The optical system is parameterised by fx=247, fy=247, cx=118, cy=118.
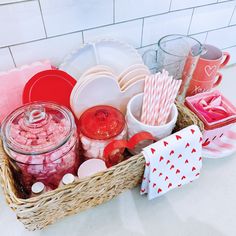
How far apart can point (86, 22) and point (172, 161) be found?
409mm

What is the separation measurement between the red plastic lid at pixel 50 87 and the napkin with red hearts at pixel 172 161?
0.26 meters

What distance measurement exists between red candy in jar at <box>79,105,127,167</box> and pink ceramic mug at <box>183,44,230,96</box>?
1.03ft

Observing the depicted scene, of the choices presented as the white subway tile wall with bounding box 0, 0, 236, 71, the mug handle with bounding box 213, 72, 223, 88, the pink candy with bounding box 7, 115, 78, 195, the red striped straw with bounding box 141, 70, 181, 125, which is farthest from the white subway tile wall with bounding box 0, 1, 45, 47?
the mug handle with bounding box 213, 72, 223, 88

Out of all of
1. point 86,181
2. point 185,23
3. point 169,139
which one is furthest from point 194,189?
point 185,23

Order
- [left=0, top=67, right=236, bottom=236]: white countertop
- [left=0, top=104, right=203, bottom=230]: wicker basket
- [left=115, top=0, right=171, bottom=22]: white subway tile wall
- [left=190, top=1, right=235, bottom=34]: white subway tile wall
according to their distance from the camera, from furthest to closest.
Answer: [left=190, top=1, right=235, bottom=34]: white subway tile wall < [left=115, top=0, right=171, bottom=22]: white subway tile wall < [left=0, top=67, right=236, bottom=236]: white countertop < [left=0, top=104, right=203, bottom=230]: wicker basket

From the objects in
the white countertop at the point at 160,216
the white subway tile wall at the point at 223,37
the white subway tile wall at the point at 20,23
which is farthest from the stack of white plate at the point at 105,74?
the white subway tile wall at the point at 223,37

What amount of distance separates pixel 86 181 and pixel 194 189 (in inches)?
12.1

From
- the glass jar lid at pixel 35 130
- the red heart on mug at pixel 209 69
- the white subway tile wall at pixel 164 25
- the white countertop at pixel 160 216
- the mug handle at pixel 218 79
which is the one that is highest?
the white subway tile wall at pixel 164 25

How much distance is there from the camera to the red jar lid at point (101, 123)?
1.78 ft

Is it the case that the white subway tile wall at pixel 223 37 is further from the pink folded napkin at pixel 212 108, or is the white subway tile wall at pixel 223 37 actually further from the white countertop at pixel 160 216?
the white countertop at pixel 160 216

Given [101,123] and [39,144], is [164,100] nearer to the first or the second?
[101,123]

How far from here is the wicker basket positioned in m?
0.44

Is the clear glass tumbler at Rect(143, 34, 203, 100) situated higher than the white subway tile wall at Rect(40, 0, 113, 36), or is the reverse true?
the white subway tile wall at Rect(40, 0, 113, 36)

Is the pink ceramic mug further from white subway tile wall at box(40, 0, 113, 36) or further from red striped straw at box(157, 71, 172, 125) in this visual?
white subway tile wall at box(40, 0, 113, 36)
